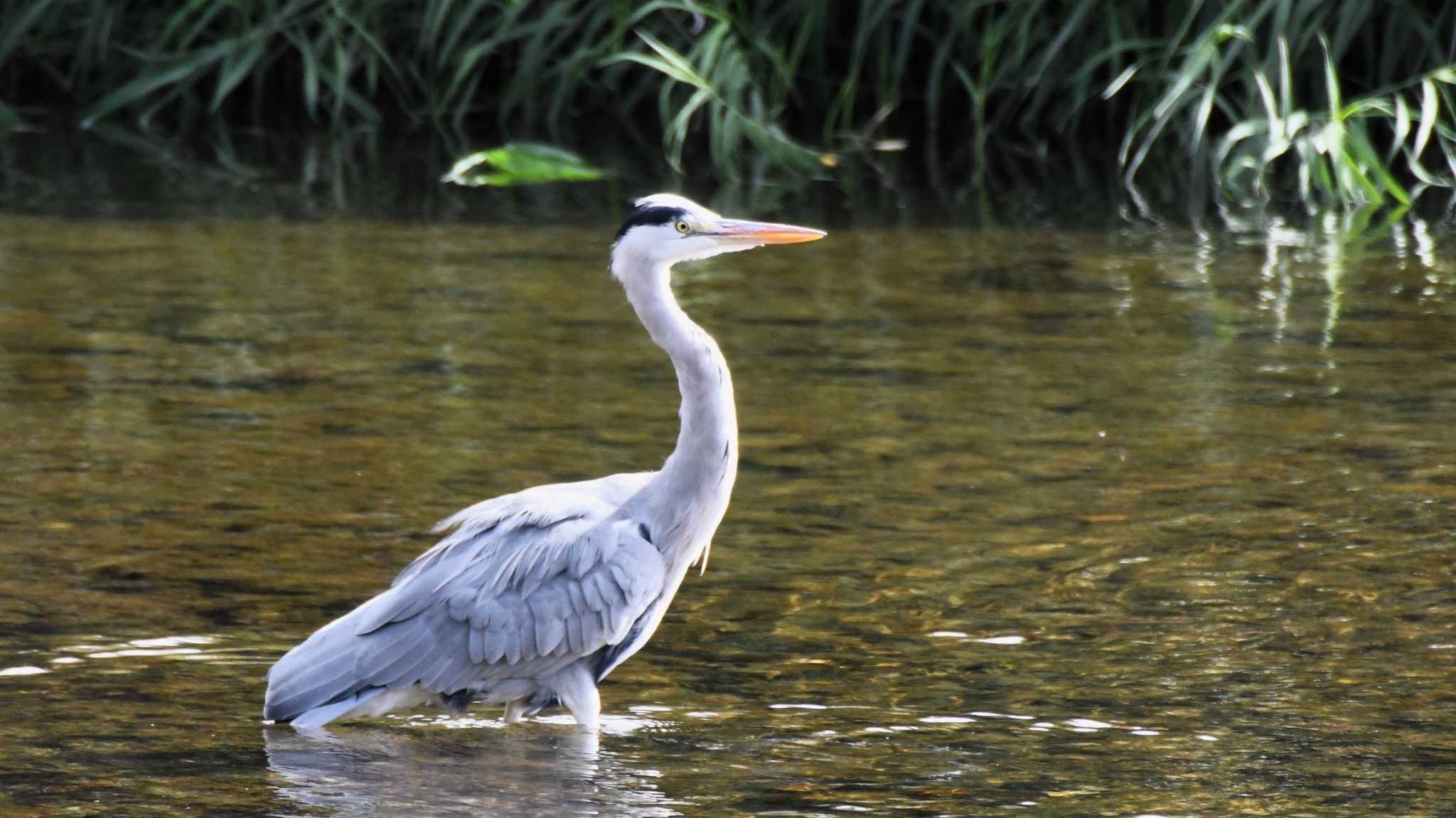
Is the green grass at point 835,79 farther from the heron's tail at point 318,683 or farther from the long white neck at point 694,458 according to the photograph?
the heron's tail at point 318,683

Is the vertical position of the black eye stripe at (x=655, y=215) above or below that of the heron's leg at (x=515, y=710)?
above

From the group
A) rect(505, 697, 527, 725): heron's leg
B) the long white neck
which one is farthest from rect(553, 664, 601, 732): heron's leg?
the long white neck

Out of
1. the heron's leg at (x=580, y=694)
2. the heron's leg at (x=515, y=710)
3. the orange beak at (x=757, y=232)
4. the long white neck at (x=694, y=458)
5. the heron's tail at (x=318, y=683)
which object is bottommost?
the heron's leg at (x=515, y=710)

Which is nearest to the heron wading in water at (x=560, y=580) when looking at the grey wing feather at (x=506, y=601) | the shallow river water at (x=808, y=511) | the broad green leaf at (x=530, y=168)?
the grey wing feather at (x=506, y=601)

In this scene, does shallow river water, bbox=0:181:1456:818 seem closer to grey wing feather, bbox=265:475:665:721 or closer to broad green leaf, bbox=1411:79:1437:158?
grey wing feather, bbox=265:475:665:721

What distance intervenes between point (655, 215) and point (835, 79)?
7.86 metres

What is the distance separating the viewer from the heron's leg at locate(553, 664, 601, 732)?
467cm

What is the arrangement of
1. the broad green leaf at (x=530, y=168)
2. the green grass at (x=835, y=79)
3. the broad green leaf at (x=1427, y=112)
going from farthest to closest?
the broad green leaf at (x=530, y=168), the green grass at (x=835, y=79), the broad green leaf at (x=1427, y=112)

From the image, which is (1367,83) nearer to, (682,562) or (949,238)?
(949,238)

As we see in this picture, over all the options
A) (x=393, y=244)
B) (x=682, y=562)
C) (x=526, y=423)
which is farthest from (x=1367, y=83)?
(x=682, y=562)

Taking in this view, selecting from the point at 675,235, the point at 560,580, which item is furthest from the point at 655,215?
the point at 560,580

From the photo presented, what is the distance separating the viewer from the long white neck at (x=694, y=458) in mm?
4887

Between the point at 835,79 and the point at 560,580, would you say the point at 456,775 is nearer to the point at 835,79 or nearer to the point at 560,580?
the point at 560,580

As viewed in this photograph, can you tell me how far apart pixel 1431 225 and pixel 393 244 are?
15.0 feet
